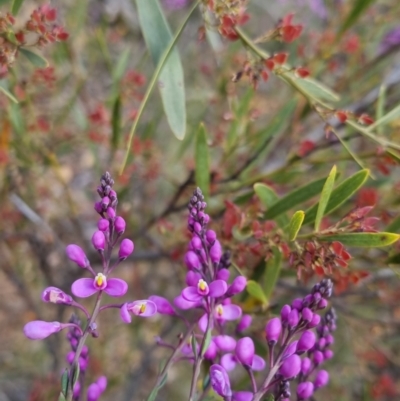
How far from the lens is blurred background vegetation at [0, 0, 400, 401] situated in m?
0.93

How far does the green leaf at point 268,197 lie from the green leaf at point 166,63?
13cm

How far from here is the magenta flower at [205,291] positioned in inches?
21.2

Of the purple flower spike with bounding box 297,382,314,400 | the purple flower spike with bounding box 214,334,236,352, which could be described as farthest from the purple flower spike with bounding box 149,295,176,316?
the purple flower spike with bounding box 297,382,314,400

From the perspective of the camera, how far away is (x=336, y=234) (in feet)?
1.99

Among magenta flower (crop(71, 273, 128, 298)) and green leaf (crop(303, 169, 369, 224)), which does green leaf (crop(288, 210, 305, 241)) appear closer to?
green leaf (crop(303, 169, 369, 224))

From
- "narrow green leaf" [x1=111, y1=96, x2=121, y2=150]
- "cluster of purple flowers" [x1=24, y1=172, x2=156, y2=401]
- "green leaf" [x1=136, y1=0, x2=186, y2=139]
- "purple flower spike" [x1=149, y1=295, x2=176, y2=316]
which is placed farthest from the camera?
"narrow green leaf" [x1=111, y1=96, x2=121, y2=150]

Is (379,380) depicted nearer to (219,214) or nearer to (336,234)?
(219,214)

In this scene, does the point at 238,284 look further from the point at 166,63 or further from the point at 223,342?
the point at 166,63

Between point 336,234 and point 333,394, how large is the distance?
1.15 meters

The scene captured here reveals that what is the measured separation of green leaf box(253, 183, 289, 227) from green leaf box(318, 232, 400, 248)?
148 millimetres

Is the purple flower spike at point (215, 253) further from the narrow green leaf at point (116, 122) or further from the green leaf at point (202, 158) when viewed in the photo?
the narrow green leaf at point (116, 122)

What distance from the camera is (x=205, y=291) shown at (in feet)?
1.79

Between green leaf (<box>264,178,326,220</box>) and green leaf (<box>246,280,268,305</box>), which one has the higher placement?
green leaf (<box>264,178,326,220</box>)

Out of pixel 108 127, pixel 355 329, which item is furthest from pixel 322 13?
pixel 355 329
